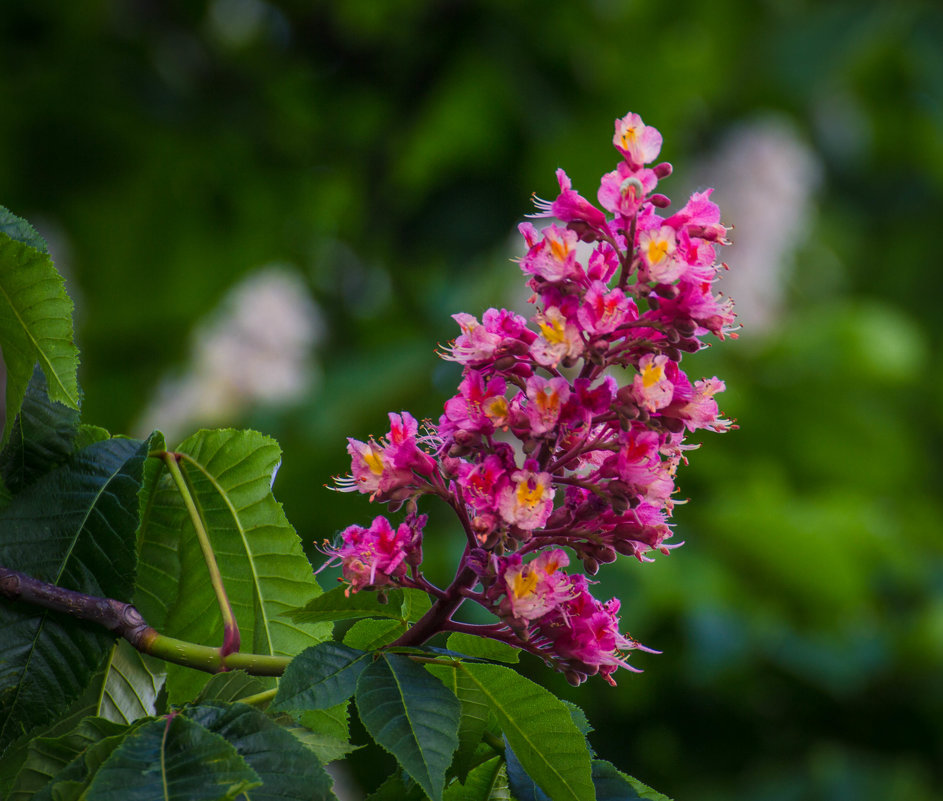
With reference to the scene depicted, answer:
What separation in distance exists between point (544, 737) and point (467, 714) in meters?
0.07

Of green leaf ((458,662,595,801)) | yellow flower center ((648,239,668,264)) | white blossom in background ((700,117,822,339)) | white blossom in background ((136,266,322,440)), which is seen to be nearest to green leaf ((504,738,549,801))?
green leaf ((458,662,595,801))

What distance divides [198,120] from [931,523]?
3.61m

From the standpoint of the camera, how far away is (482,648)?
81cm

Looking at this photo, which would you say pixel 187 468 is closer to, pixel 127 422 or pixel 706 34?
pixel 127 422

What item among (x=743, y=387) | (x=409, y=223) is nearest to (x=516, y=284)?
(x=409, y=223)

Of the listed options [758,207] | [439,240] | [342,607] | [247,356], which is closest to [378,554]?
[342,607]

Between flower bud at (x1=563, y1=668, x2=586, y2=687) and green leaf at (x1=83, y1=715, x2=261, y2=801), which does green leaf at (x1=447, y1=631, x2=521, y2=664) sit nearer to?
flower bud at (x1=563, y1=668, x2=586, y2=687)

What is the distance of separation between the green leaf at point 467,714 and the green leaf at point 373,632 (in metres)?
0.04

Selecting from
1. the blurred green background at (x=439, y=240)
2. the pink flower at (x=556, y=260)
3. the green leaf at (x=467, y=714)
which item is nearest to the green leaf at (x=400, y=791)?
the green leaf at (x=467, y=714)

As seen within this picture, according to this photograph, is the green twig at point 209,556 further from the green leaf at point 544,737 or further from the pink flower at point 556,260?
the pink flower at point 556,260

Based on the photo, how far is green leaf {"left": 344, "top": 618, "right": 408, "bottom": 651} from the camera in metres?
0.80

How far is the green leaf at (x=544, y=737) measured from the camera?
0.72 m

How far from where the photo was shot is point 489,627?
76cm

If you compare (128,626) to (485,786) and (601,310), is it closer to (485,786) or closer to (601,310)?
(485,786)
